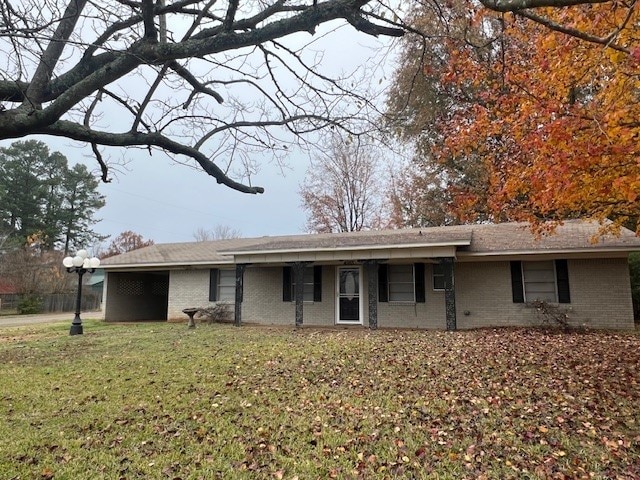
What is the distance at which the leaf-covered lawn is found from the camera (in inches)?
158

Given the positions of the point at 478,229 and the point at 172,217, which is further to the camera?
the point at 172,217

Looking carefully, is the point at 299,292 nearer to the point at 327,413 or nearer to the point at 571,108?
the point at 327,413

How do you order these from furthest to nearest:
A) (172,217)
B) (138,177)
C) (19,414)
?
1. (172,217)
2. (138,177)
3. (19,414)

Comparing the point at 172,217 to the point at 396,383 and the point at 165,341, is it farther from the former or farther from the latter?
the point at 396,383

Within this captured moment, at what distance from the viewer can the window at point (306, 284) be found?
15.8 meters

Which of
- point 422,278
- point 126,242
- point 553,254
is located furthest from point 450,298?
point 126,242

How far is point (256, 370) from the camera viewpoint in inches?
297

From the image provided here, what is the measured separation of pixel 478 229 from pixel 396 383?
1107 cm

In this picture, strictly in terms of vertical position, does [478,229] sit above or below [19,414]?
above

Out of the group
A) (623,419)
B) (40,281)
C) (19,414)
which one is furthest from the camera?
(40,281)

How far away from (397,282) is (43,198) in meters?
37.3

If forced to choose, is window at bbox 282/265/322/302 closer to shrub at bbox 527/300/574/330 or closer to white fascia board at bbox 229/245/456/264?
white fascia board at bbox 229/245/456/264

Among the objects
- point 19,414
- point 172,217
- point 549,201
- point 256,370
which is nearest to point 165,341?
point 256,370

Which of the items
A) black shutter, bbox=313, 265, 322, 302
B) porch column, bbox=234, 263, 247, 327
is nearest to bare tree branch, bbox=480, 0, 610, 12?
black shutter, bbox=313, 265, 322, 302
